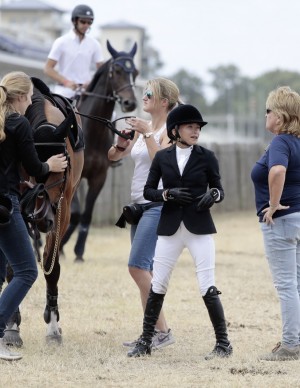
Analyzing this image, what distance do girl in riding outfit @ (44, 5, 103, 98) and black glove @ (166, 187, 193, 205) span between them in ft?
21.8

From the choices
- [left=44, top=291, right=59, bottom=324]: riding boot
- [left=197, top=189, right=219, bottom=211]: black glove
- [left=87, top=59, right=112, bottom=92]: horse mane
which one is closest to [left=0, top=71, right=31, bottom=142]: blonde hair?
[left=197, top=189, right=219, bottom=211]: black glove

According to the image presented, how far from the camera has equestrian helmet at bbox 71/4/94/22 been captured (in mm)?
13750

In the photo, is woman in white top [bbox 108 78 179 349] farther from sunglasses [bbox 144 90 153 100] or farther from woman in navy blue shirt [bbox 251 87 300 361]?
woman in navy blue shirt [bbox 251 87 300 361]

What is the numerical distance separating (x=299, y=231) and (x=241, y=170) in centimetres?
1852

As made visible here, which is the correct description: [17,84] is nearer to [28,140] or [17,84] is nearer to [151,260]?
[28,140]

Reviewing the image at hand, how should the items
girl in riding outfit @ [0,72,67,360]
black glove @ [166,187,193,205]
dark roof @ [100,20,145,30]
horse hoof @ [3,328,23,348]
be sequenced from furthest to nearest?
dark roof @ [100,20,145,30] → horse hoof @ [3,328,23,348] → black glove @ [166,187,193,205] → girl in riding outfit @ [0,72,67,360]

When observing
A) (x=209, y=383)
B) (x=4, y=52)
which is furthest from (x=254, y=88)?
(x=209, y=383)

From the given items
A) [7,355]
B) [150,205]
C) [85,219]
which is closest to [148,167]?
[150,205]

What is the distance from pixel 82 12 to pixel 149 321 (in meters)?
7.16

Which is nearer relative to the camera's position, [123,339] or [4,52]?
[123,339]

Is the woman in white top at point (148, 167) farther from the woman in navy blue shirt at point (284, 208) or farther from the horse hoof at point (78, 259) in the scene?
the horse hoof at point (78, 259)

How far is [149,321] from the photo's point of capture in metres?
7.51

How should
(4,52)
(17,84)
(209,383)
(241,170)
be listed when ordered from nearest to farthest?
1. (209,383)
2. (17,84)
3. (241,170)
4. (4,52)

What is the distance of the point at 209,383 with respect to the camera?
21.5 feet
